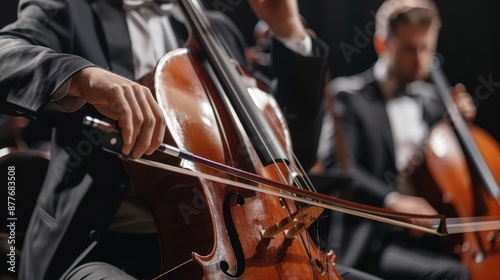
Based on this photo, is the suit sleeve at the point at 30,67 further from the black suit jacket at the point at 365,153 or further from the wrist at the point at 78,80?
the black suit jacket at the point at 365,153

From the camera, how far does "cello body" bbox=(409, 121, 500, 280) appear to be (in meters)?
1.48

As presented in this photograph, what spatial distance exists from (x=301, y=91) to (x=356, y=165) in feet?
1.96

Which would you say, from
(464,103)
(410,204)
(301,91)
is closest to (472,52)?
(464,103)

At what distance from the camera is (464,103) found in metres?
1.79

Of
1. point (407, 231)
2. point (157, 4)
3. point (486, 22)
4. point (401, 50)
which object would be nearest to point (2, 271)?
point (157, 4)

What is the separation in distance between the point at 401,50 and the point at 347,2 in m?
0.29

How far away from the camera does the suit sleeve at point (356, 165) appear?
1709mm

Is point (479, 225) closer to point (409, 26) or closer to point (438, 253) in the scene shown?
point (438, 253)

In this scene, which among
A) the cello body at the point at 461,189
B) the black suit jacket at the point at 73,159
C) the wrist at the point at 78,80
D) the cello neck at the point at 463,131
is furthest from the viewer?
the cello neck at the point at 463,131

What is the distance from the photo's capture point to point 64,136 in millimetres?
1045

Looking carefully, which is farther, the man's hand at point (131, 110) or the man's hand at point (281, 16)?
the man's hand at point (281, 16)

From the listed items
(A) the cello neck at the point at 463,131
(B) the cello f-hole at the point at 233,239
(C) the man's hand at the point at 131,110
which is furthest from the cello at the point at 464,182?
(C) the man's hand at the point at 131,110

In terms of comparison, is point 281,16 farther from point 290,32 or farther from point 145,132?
point 145,132

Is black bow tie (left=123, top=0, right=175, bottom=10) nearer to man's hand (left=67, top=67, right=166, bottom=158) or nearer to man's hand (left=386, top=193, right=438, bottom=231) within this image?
man's hand (left=67, top=67, right=166, bottom=158)
